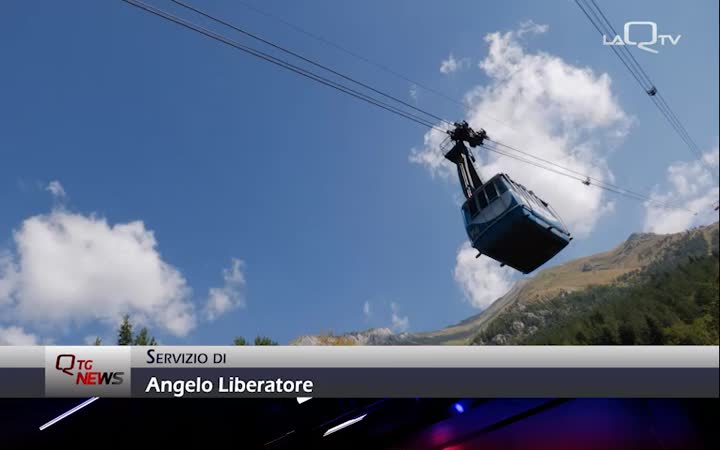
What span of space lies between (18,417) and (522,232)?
21.1 m

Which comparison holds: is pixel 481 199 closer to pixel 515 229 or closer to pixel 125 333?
pixel 515 229

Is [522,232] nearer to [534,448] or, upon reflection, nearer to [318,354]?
[534,448]

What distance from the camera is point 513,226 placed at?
2241cm

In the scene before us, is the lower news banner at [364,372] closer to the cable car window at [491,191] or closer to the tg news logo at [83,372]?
the tg news logo at [83,372]

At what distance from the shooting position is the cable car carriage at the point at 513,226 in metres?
22.4

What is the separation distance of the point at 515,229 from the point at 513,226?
0.20 metres

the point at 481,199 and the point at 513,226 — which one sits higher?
the point at 481,199

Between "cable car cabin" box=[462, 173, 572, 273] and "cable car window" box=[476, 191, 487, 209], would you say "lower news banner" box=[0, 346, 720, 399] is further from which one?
"cable car window" box=[476, 191, 487, 209]

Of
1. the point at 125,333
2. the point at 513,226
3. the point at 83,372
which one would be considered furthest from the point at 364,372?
the point at 125,333

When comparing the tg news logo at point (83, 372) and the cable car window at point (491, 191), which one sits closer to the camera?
the tg news logo at point (83, 372)

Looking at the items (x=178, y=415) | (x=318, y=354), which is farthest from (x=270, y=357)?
(x=178, y=415)

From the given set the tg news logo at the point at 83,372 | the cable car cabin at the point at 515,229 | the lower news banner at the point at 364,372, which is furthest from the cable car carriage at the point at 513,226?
the tg news logo at the point at 83,372

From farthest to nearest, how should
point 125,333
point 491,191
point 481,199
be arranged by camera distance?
point 125,333 → point 481,199 → point 491,191

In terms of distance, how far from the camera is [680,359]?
16.2 ft
